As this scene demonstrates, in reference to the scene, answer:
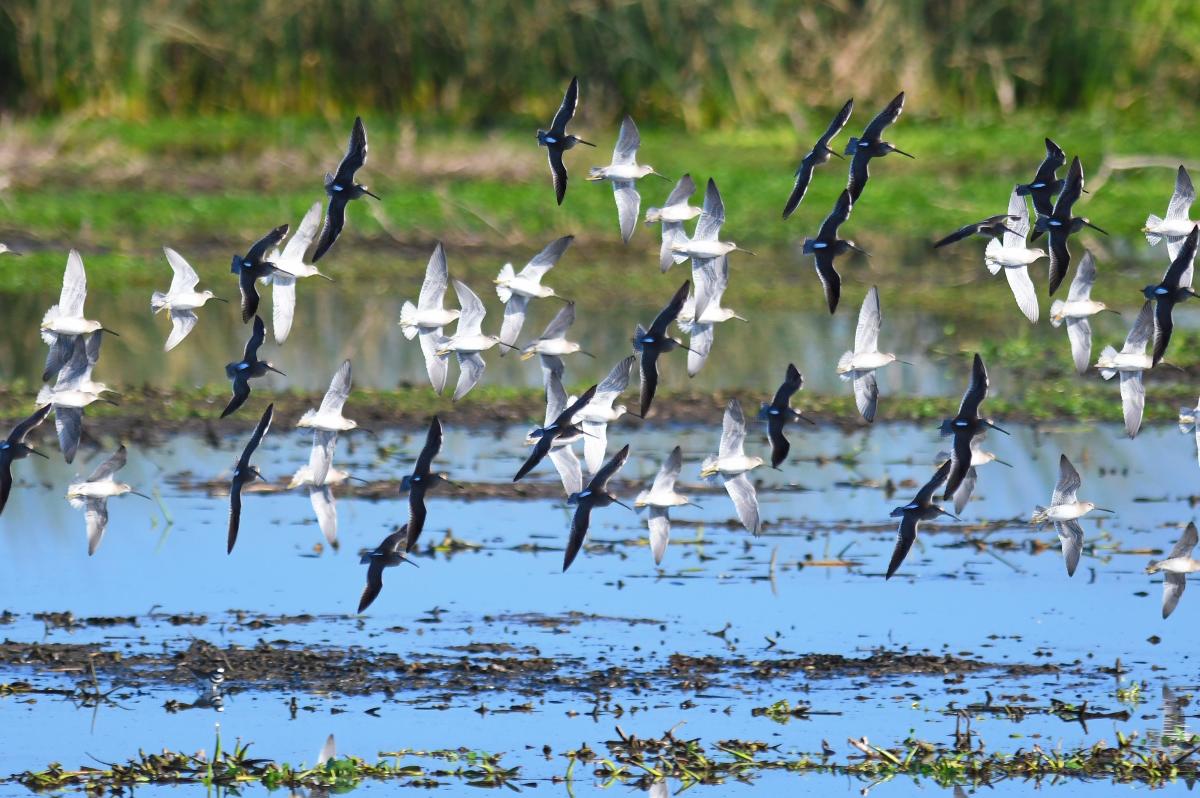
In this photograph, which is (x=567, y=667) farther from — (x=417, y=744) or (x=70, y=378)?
(x=70, y=378)

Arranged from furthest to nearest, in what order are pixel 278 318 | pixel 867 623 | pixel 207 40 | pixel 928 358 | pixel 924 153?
1. pixel 207 40
2. pixel 924 153
3. pixel 928 358
4. pixel 867 623
5. pixel 278 318

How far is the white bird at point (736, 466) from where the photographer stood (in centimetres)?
1064

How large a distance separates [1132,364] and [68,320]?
4.63m

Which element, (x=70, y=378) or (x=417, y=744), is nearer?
(x=417, y=744)

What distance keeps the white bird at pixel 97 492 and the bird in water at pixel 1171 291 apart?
4466 millimetres

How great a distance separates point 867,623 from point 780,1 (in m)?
20.2

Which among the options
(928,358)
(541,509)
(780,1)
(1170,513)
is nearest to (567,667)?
(541,509)

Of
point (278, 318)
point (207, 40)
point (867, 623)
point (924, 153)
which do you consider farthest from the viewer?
point (207, 40)

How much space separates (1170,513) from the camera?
14.7m

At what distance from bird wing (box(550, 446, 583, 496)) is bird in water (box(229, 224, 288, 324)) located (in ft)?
5.65

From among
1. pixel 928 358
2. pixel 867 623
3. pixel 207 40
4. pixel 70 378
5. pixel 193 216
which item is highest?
pixel 207 40

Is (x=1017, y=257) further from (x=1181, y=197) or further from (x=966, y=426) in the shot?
(x=966, y=426)

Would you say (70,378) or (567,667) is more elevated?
(70,378)

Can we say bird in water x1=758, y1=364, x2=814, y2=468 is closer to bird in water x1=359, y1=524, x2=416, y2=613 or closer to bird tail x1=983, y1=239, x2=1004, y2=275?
bird tail x1=983, y1=239, x2=1004, y2=275
